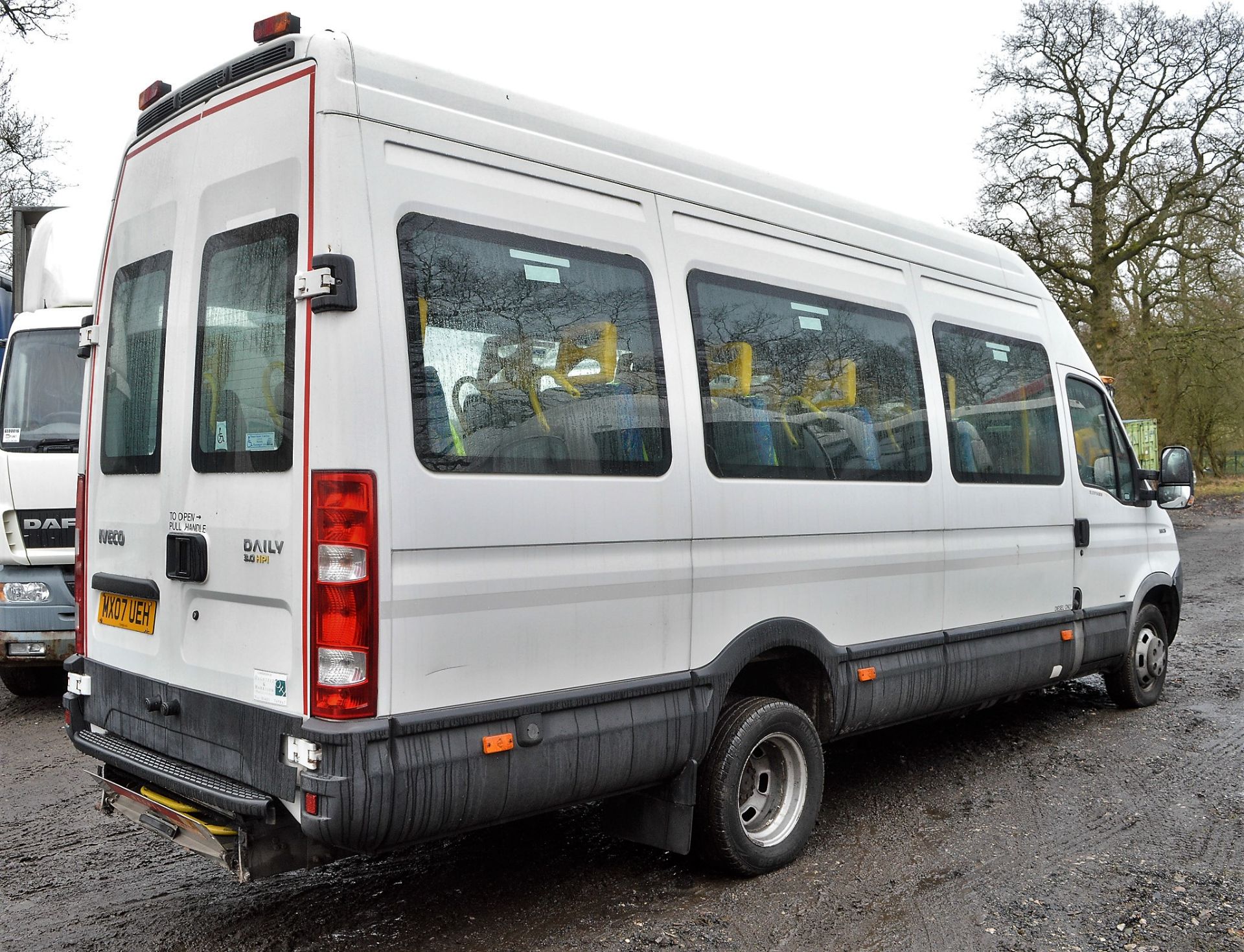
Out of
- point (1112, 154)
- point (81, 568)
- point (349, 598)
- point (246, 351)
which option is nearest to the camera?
point (349, 598)

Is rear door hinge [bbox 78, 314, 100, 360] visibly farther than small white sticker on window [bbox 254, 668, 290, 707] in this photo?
Yes

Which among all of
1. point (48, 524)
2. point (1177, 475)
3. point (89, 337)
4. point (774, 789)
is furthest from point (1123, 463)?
point (48, 524)

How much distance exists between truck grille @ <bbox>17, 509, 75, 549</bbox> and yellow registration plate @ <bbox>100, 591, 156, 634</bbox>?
12.0 feet

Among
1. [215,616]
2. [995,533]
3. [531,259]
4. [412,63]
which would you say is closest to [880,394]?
[995,533]

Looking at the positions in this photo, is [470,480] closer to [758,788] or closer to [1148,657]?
[758,788]

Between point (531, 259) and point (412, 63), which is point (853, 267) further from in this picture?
point (412, 63)

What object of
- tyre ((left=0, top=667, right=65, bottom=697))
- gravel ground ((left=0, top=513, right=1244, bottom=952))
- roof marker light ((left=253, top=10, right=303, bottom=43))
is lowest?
gravel ground ((left=0, top=513, right=1244, bottom=952))

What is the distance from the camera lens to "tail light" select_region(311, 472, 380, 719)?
3279 mm

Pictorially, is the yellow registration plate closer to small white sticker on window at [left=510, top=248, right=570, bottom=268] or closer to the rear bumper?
the rear bumper

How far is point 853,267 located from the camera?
5270 mm

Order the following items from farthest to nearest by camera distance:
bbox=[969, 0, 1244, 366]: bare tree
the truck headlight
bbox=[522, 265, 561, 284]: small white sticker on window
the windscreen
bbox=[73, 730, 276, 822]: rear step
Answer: bbox=[969, 0, 1244, 366]: bare tree → the windscreen → the truck headlight → bbox=[522, 265, 561, 284]: small white sticker on window → bbox=[73, 730, 276, 822]: rear step

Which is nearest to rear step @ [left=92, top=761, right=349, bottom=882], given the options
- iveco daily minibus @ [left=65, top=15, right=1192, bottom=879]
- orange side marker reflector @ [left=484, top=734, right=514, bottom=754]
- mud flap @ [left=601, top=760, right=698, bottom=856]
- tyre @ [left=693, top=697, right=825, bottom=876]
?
iveco daily minibus @ [left=65, top=15, right=1192, bottom=879]

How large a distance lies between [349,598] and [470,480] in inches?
20.7

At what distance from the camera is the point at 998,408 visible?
6047mm
